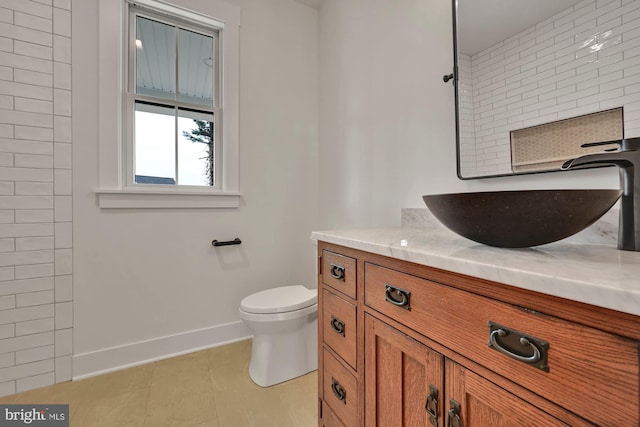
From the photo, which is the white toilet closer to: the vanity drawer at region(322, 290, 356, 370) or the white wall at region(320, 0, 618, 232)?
the vanity drawer at region(322, 290, 356, 370)

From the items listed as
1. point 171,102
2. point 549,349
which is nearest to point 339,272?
point 549,349

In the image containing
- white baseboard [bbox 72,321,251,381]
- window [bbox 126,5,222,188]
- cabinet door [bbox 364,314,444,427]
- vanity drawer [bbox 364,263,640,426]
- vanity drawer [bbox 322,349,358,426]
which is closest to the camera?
vanity drawer [bbox 364,263,640,426]

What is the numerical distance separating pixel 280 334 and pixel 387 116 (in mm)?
1414

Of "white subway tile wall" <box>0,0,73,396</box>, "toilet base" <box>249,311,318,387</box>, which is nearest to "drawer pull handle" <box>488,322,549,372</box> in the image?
"toilet base" <box>249,311,318,387</box>

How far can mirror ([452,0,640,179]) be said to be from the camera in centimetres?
75

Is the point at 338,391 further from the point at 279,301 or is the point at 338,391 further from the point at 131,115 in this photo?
the point at 131,115

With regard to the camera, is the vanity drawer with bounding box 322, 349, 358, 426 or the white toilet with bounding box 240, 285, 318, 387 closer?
the vanity drawer with bounding box 322, 349, 358, 426

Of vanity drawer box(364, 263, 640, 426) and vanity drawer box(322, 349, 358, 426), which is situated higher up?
vanity drawer box(364, 263, 640, 426)

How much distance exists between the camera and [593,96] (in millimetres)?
799

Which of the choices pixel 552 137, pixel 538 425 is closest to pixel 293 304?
pixel 538 425

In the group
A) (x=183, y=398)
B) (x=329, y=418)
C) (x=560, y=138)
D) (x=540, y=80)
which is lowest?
(x=183, y=398)

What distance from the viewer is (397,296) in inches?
29.7

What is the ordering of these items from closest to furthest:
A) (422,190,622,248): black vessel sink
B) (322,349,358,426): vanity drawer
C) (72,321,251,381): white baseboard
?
(422,190,622,248): black vessel sink < (322,349,358,426): vanity drawer < (72,321,251,381): white baseboard

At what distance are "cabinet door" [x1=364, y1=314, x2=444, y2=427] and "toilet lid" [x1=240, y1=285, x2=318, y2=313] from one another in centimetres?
75
